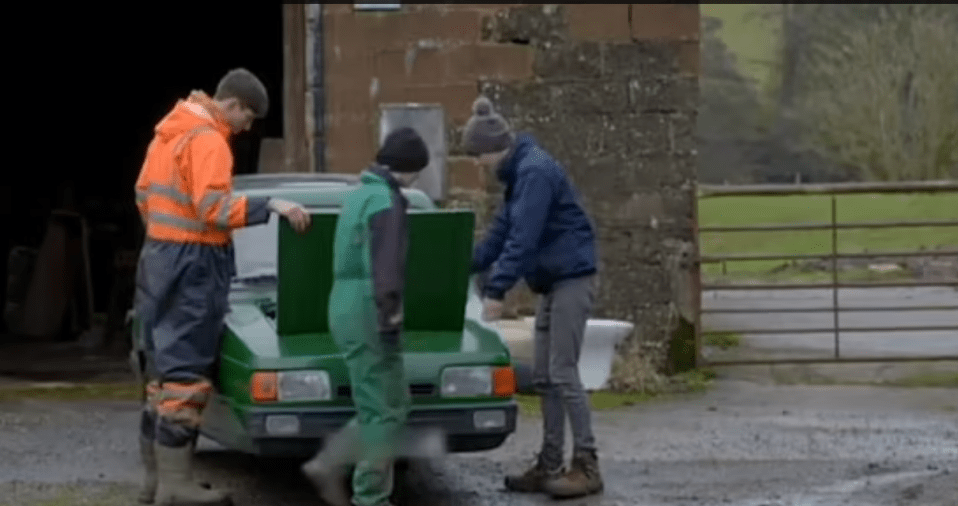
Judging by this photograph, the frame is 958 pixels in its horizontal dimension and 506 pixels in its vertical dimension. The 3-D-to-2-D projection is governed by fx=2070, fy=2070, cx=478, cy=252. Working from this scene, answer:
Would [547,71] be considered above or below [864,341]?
above

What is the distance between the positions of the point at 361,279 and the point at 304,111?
563 cm

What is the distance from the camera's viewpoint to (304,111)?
46.6ft

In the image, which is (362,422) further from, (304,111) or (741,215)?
(741,215)

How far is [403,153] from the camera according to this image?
8.87 meters

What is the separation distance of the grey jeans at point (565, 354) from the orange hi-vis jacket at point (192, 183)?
162 centimetres

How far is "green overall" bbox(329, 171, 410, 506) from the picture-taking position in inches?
340

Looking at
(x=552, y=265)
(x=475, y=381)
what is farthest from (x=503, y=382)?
(x=552, y=265)

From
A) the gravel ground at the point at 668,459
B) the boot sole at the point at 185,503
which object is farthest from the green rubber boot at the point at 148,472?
the boot sole at the point at 185,503

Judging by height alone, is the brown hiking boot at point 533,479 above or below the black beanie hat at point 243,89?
below

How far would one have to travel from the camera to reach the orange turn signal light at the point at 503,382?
9148mm

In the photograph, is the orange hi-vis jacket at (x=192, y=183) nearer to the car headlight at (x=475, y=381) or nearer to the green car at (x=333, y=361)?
the green car at (x=333, y=361)

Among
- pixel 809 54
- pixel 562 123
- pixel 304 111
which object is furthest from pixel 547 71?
pixel 809 54

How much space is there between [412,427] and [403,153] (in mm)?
1188

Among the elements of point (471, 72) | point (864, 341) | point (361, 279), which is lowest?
point (864, 341)
